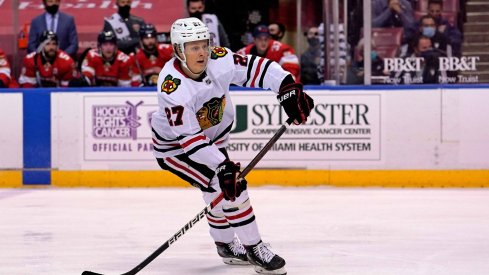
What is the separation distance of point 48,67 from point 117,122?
0.92 meters

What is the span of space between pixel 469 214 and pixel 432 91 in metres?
1.89

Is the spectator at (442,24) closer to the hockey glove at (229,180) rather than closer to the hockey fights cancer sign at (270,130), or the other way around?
the hockey fights cancer sign at (270,130)

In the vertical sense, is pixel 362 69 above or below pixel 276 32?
below

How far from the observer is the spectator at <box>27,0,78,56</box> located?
9117mm

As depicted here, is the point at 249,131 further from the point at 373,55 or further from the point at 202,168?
the point at 202,168

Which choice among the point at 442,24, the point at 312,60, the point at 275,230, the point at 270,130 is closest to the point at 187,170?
the point at 275,230

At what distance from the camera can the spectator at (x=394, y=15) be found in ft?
27.1

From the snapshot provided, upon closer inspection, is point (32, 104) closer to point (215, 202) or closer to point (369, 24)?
point (369, 24)

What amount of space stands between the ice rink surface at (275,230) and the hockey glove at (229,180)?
1.64 ft

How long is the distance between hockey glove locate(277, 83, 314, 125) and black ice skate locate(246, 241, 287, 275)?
1.85 feet

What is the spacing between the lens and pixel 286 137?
8250 millimetres

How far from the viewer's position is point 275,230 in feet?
19.3

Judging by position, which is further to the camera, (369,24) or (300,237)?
(369,24)

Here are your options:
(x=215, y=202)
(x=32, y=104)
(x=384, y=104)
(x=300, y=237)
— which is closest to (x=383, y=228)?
(x=300, y=237)
